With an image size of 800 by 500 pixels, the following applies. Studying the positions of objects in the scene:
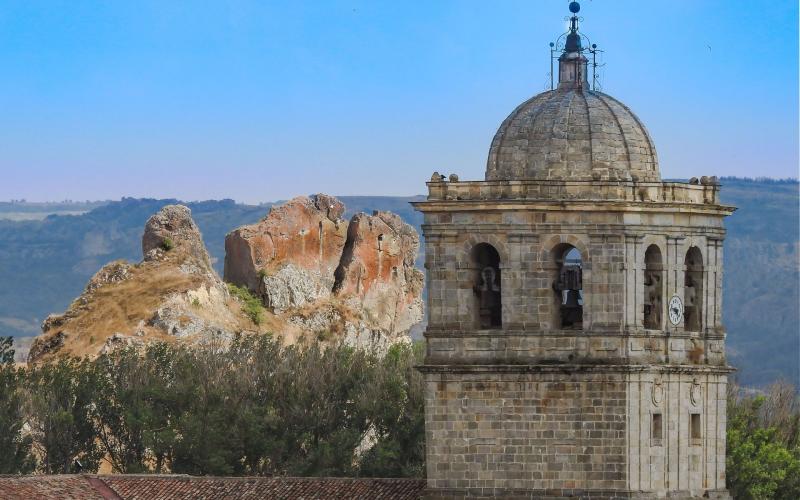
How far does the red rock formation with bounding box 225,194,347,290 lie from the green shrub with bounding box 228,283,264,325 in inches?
70.7

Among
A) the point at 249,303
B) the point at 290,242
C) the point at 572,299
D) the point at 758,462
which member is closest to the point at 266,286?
the point at 249,303

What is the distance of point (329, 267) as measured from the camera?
129500 mm

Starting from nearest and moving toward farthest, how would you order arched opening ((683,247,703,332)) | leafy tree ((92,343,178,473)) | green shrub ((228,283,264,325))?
arched opening ((683,247,703,332)) < leafy tree ((92,343,178,473)) < green shrub ((228,283,264,325))

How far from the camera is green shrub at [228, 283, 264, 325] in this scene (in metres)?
121

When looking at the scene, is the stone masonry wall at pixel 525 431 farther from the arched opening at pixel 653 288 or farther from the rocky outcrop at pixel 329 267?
the rocky outcrop at pixel 329 267

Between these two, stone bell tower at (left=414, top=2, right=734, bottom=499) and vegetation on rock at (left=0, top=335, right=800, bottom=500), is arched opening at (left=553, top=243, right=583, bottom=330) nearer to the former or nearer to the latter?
stone bell tower at (left=414, top=2, right=734, bottom=499)

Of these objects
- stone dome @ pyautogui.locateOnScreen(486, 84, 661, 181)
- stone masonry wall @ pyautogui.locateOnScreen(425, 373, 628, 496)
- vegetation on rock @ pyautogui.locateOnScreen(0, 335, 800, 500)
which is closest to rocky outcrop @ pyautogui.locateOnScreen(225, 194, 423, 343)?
vegetation on rock @ pyautogui.locateOnScreen(0, 335, 800, 500)

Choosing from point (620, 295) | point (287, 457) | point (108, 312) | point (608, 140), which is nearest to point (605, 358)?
point (620, 295)

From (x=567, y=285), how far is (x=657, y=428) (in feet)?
13.1

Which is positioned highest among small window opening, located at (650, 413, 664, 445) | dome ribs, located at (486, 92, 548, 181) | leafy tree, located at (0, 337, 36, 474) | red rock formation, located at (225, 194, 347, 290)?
dome ribs, located at (486, 92, 548, 181)

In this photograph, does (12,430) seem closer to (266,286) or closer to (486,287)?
(486,287)

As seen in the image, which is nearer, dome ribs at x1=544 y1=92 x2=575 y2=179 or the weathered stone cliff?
dome ribs at x1=544 y1=92 x2=575 y2=179

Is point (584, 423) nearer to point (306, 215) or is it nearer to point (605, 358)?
point (605, 358)

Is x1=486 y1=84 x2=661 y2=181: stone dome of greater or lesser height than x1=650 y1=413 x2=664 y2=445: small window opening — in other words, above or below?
above
